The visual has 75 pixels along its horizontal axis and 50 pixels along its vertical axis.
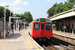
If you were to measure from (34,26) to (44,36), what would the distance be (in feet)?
5.12

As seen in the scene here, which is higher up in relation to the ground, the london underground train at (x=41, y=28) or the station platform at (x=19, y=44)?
the london underground train at (x=41, y=28)

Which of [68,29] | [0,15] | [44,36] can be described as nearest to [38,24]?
[44,36]

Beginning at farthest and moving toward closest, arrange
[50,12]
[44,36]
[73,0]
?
[50,12]
[73,0]
[44,36]

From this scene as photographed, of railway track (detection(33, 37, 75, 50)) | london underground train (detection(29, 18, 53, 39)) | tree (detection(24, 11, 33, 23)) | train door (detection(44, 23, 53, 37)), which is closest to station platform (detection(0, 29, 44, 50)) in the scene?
london underground train (detection(29, 18, 53, 39))

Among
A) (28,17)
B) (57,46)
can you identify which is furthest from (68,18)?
(28,17)

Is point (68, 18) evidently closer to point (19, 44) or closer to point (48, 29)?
point (48, 29)

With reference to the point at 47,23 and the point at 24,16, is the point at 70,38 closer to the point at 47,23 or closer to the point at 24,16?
the point at 47,23

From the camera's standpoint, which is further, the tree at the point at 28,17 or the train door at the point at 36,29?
the tree at the point at 28,17

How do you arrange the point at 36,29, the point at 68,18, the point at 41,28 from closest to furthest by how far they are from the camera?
the point at 41,28 < the point at 36,29 < the point at 68,18

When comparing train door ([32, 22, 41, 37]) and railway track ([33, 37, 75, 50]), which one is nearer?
railway track ([33, 37, 75, 50])

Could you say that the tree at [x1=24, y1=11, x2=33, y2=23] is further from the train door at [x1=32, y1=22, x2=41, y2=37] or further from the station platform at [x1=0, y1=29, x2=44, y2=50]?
the train door at [x1=32, y1=22, x2=41, y2=37]

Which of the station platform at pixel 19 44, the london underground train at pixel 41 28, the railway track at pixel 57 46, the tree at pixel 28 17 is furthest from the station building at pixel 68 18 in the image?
the tree at pixel 28 17

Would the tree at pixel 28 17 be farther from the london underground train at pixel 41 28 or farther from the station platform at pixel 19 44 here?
the london underground train at pixel 41 28

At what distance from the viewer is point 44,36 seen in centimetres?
1377
